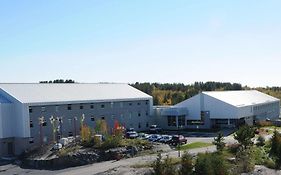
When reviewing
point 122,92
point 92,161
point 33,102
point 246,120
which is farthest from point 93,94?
point 246,120

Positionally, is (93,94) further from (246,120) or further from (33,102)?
(246,120)

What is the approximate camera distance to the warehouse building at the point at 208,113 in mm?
65875

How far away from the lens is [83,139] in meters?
48.2

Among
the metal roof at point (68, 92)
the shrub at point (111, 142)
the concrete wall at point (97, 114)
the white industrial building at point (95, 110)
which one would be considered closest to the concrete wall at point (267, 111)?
the white industrial building at point (95, 110)

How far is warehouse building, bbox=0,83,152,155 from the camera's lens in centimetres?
4984

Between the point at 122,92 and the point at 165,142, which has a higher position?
the point at 122,92

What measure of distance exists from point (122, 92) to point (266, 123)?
2224 centimetres

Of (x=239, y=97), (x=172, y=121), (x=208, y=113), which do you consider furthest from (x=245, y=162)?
(x=239, y=97)

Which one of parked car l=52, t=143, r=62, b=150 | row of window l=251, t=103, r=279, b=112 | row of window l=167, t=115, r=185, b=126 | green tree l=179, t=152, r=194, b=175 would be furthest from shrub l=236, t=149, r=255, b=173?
row of window l=251, t=103, r=279, b=112

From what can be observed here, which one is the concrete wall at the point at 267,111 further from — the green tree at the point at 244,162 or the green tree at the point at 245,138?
the green tree at the point at 244,162

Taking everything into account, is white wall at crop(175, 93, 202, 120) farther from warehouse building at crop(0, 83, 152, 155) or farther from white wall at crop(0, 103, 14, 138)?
white wall at crop(0, 103, 14, 138)

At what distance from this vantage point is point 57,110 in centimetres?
5369

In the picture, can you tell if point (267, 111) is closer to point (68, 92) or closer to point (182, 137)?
point (182, 137)

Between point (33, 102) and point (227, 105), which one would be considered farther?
point (227, 105)
